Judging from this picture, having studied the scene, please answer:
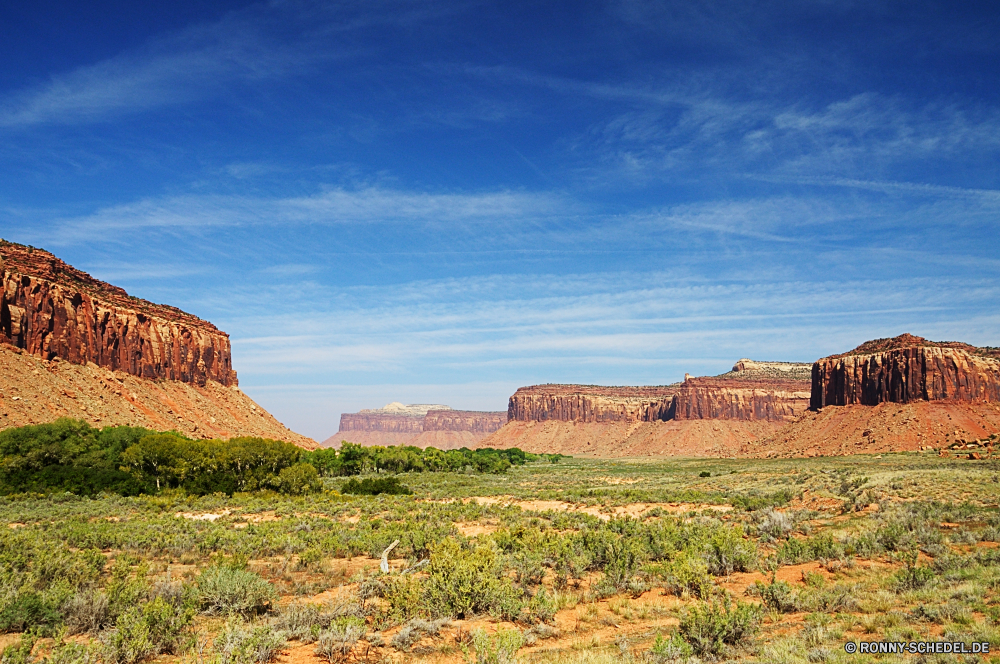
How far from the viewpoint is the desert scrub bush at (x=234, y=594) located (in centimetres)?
1141

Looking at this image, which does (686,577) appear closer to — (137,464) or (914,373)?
(137,464)

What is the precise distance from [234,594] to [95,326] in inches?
3232

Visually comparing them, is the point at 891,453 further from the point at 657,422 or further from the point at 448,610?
the point at 657,422

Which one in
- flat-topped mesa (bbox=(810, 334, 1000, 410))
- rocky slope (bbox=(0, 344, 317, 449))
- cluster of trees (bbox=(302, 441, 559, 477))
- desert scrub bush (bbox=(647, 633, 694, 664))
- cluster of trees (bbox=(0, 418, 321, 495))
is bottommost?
cluster of trees (bbox=(302, 441, 559, 477))

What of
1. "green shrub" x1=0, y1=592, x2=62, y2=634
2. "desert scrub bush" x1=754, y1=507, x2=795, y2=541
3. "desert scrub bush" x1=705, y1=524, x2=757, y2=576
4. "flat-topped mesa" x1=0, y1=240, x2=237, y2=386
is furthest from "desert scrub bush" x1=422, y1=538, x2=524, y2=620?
"flat-topped mesa" x1=0, y1=240, x2=237, y2=386

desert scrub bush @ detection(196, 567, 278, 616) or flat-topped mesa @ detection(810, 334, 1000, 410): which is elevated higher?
flat-topped mesa @ detection(810, 334, 1000, 410)

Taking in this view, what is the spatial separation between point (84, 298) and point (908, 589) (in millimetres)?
93231

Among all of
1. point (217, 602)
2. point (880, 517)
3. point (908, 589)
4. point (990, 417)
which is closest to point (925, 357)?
point (990, 417)

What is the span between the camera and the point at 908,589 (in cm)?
1073

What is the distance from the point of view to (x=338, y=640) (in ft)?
30.8

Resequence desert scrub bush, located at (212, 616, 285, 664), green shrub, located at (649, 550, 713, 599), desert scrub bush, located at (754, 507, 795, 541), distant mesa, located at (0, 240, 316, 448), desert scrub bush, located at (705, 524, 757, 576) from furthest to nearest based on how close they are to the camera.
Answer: distant mesa, located at (0, 240, 316, 448), desert scrub bush, located at (754, 507, 795, 541), desert scrub bush, located at (705, 524, 757, 576), green shrub, located at (649, 550, 713, 599), desert scrub bush, located at (212, 616, 285, 664)

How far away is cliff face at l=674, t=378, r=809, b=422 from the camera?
15838cm

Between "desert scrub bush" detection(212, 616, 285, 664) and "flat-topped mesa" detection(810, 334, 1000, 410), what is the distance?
116 metres

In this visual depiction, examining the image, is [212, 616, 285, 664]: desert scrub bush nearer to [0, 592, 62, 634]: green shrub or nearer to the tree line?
[0, 592, 62, 634]: green shrub
